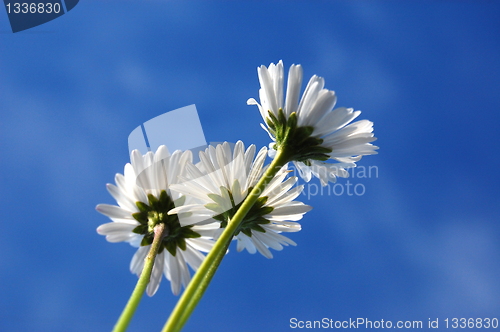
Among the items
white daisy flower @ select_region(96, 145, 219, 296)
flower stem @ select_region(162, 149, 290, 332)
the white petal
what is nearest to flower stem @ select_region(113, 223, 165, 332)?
flower stem @ select_region(162, 149, 290, 332)

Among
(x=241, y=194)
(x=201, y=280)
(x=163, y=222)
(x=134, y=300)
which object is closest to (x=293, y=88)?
(x=241, y=194)

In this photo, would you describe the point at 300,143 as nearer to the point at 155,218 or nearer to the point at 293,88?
the point at 293,88

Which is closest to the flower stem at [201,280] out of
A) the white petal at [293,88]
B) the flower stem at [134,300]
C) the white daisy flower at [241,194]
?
the flower stem at [134,300]

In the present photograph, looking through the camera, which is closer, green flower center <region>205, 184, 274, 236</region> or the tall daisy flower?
green flower center <region>205, 184, 274, 236</region>

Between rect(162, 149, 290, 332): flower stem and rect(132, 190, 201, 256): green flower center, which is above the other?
rect(132, 190, 201, 256): green flower center

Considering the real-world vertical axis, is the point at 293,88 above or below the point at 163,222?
above

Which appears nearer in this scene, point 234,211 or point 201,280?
point 201,280

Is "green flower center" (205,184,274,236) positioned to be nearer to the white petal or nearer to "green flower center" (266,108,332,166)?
"green flower center" (266,108,332,166)
